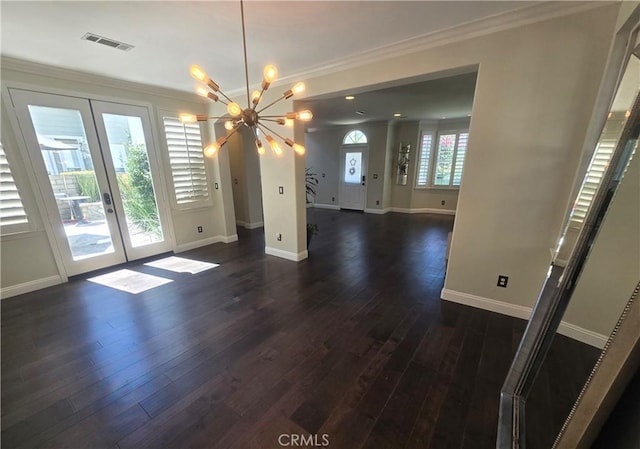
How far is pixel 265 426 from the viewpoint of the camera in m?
1.49

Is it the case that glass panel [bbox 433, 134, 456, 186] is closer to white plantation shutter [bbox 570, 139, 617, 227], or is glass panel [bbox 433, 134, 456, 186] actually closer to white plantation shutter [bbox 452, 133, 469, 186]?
white plantation shutter [bbox 452, 133, 469, 186]

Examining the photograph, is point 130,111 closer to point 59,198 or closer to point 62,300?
point 59,198

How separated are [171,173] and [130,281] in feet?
6.08

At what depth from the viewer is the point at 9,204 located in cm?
288

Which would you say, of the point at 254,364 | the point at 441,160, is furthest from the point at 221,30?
the point at 441,160

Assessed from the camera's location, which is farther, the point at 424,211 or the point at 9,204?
the point at 424,211

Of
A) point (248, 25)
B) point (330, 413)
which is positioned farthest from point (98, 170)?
point (330, 413)

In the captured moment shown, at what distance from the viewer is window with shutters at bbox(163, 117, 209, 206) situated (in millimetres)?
4172

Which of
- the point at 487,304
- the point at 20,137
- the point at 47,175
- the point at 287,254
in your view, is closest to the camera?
the point at 487,304

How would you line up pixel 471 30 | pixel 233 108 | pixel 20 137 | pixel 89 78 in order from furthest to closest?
1. pixel 89 78
2. pixel 20 137
3. pixel 471 30
4. pixel 233 108

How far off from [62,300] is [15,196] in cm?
134

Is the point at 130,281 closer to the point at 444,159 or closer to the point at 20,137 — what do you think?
the point at 20,137
